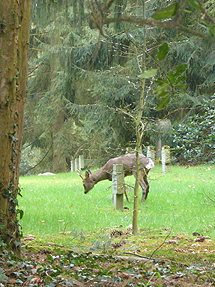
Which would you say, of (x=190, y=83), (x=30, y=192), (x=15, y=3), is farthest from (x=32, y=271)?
(x=190, y=83)

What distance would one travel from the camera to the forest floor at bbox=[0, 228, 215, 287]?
304cm

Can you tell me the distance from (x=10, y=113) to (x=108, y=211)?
17.8ft

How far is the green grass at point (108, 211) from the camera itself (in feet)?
22.2

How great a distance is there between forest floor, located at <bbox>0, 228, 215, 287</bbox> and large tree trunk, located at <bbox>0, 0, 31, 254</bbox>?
12.3 inches

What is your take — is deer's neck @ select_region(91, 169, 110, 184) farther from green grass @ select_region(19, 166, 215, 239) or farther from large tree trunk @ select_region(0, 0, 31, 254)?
large tree trunk @ select_region(0, 0, 31, 254)

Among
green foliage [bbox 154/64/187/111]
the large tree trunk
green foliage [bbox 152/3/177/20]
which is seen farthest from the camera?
the large tree trunk

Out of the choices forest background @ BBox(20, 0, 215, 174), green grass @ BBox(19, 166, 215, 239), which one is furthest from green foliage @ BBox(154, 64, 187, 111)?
forest background @ BBox(20, 0, 215, 174)

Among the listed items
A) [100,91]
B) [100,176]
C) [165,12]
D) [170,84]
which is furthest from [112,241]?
[100,91]

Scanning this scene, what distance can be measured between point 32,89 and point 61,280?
23096 mm

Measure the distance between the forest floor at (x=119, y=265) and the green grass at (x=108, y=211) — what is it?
3.05ft

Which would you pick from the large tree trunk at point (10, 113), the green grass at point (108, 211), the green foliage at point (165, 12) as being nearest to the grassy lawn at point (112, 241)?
the green grass at point (108, 211)

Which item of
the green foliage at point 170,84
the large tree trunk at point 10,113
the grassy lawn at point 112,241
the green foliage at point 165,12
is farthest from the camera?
the large tree trunk at point 10,113

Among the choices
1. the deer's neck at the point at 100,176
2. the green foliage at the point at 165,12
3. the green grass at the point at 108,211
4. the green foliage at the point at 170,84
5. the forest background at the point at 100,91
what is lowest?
the green grass at the point at 108,211

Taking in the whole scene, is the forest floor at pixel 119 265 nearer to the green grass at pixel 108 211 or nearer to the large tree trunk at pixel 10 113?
the large tree trunk at pixel 10 113
